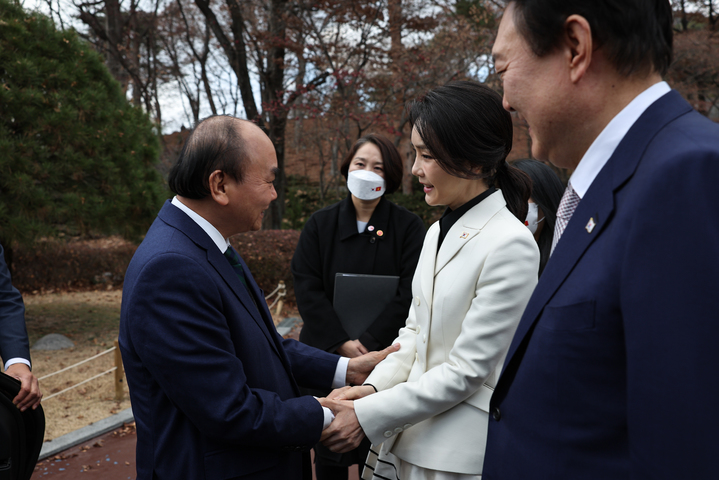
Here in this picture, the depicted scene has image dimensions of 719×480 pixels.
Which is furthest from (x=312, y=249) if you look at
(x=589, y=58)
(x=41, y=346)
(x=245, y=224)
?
(x=41, y=346)

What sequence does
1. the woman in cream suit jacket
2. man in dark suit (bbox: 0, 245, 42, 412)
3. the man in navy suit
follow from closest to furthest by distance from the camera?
the man in navy suit
the woman in cream suit jacket
man in dark suit (bbox: 0, 245, 42, 412)

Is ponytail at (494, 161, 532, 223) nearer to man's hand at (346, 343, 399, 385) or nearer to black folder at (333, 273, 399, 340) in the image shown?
man's hand at (346, 343, 399, 385)

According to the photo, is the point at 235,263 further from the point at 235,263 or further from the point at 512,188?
the point at 512,188

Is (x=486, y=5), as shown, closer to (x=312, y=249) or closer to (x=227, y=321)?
(x=312, y=249)

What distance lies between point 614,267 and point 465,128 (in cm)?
120

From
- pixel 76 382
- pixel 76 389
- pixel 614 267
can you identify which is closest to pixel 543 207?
pixel 614 267

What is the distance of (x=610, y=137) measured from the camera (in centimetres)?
117

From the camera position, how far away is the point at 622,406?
1062 mm

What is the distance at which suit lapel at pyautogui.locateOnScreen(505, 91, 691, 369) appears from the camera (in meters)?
1.07

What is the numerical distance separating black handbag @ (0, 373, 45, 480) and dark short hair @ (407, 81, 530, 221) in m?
2.30

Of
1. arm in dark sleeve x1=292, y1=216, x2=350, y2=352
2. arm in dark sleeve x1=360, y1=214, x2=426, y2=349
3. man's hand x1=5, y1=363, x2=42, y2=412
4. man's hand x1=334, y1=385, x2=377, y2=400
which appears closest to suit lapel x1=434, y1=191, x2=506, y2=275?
man's hand x1=334, y1=385, x2=377, y2=400

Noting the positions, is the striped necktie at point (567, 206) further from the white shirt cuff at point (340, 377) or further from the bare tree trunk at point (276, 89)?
the bare tree trunk at point (276, 89)

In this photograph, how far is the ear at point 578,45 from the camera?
1130 mm

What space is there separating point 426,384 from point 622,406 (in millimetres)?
978
